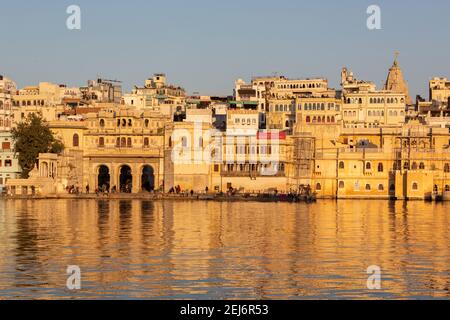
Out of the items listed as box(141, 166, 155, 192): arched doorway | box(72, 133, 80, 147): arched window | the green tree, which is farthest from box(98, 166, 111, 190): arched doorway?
the green tree

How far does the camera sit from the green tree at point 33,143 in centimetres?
7981

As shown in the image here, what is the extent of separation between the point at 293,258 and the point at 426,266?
4210 mm

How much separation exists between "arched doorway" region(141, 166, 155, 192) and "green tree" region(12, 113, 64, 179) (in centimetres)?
745

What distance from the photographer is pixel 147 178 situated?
85.9 metres

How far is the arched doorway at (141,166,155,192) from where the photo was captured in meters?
84.2

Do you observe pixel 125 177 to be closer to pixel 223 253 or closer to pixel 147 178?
pixel 147 178

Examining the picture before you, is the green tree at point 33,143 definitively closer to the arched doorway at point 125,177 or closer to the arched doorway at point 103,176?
the arched doorway at point 103,176

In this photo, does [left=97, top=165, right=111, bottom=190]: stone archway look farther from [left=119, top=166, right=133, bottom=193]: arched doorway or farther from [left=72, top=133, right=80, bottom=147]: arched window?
[left=72, top=133, right=80, bottom=147]: arched window

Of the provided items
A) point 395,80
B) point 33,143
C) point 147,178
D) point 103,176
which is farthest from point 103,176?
point 395,80

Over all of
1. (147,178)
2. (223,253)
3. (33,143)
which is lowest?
(223,253)

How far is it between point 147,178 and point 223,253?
51.9 meters

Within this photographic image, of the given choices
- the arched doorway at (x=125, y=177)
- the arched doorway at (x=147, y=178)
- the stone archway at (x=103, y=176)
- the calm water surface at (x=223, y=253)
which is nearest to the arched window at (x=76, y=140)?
the stone archway at (x=103, y=176)
